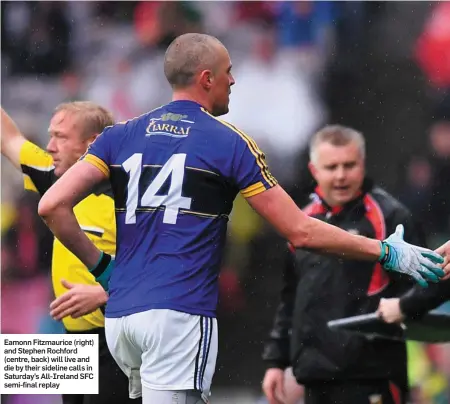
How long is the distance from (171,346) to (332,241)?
2.16ft

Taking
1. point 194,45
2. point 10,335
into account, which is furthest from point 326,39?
point 10,335

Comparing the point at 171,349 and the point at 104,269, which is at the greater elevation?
the point at 104,269

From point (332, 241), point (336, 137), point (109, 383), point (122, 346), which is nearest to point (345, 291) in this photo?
point (336, 137)

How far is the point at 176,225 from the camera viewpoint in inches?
130

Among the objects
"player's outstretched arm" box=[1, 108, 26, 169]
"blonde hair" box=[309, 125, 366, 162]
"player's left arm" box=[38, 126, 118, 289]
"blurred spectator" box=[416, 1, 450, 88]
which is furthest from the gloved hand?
"player's outstretched arm" box=[1, 108, 26, 169]

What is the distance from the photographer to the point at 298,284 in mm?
4840

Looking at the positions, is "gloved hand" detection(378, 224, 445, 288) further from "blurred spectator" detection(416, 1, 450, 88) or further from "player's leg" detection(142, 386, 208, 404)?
"blurred spectator" detection(416, 1, 450, 88)

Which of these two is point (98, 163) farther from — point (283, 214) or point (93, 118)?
point (93, 118)

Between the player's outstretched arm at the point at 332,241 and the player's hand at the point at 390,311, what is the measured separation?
119cm

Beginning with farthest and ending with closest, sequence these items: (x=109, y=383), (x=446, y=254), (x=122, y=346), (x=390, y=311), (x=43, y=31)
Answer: (x=43, y=31), (x=390, y=311), (x=109, y=383), (x=446, y=254), (x=122, y=346)

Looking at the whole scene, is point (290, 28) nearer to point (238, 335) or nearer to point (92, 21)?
point (92, 21)

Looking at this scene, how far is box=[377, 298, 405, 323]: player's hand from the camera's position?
4.69 m

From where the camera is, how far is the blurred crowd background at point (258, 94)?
4738mm

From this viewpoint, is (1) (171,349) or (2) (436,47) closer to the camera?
(1) (171,349)
